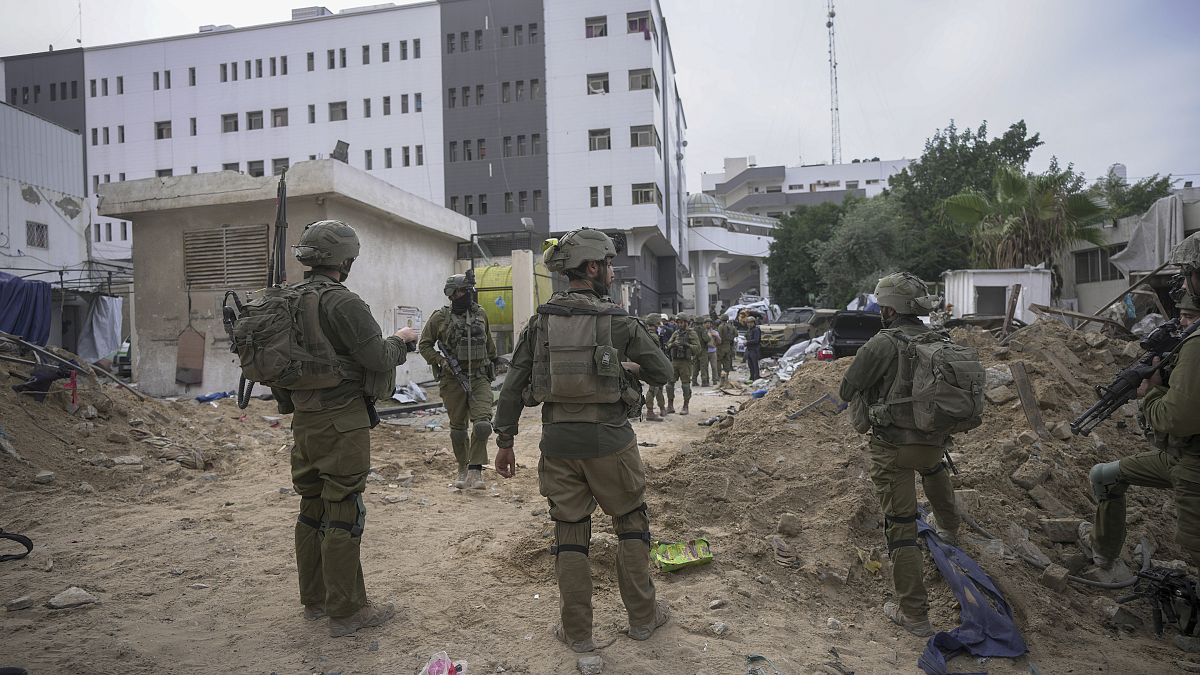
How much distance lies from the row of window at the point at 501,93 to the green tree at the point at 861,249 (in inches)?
679

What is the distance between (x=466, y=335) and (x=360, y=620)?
3290 millimetres

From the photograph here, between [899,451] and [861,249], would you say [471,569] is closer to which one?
[899,451]

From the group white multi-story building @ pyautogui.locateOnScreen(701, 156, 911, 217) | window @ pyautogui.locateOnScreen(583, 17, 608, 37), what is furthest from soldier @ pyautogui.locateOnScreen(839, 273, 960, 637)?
white multi-story building @ pyautogui.locateOnScreen(701, 156, 911, 217)

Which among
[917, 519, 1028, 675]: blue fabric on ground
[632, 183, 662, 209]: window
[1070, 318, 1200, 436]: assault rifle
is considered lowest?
[917, 519, 1028, 675]: blue fabric on ground

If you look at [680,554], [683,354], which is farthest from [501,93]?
[680,554]

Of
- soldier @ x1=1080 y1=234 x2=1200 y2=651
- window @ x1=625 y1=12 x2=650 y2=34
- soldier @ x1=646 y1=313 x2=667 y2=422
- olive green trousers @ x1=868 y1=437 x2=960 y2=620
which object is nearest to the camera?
soldier @ x1=1080 y1=234 x2=1200 y2=651

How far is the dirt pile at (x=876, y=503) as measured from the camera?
397 centimetres

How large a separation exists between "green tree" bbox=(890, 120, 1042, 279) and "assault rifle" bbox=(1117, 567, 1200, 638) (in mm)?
24561

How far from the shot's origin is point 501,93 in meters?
37.9

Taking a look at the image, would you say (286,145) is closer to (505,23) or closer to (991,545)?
(505,23)

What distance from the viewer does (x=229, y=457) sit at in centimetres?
763

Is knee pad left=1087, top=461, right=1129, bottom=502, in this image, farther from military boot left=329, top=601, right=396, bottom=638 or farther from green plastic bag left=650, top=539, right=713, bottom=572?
military boot left=329, top=601, right=396, bottom=638

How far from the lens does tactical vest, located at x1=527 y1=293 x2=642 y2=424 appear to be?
3143 mm

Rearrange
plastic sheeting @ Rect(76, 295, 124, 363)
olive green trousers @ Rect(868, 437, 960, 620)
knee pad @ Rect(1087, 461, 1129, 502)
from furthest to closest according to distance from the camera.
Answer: plastic sheeting @ Rect(76, 295, 124, 363) < knee pad @ Rect(1087, 461, 1129, 502) < olive green trousers @ Rect(868, 437, 960, 620)
